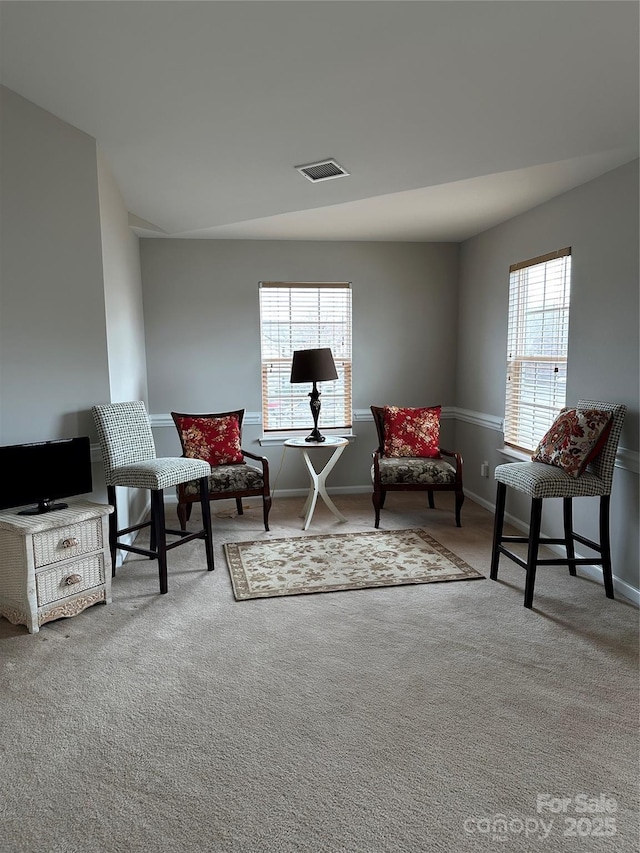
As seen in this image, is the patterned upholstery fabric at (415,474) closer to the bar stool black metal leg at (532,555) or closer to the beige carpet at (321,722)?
the beige carpet at (321,722)

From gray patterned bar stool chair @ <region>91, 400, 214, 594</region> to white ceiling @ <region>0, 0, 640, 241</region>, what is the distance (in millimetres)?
1541

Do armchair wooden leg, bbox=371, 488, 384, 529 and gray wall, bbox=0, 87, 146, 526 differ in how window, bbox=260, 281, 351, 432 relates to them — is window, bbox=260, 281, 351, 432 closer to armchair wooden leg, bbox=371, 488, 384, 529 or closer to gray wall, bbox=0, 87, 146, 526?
armchair wooden leg, bbox=371, 488, 384, 529

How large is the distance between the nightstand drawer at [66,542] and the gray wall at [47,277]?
609 mm

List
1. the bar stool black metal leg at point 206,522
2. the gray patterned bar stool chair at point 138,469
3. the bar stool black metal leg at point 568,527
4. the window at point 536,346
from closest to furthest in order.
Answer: the gray patterned bar stool chair at point 138,469 < the bar stool black metal leg at point 568,527 < the bar stool black metal leg at point 206,522 < the window at point 536,346

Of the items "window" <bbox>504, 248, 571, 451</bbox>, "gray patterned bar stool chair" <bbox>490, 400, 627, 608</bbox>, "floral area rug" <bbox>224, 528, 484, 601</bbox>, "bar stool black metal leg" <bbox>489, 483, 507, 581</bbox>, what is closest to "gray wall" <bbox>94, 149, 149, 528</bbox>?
"floral area rug" <bbox>224, 528, 484, 601</bbox>

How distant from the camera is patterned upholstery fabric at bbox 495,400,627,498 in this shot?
119 inches

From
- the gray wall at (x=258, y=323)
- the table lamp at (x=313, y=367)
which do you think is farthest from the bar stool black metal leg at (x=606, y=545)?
the gray wall at (x=258, y=323)

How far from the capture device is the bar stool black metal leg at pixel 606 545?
3.16 meters

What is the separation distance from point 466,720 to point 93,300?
2.85m

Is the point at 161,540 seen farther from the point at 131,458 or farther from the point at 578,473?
the point at 578,473

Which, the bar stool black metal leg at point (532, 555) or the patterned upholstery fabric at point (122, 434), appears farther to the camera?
the patterned upholstery fabric at point (122, 434)

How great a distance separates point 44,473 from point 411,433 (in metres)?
2.96

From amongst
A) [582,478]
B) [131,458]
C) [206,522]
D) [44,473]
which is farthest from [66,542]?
[582,478]

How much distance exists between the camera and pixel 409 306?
557 centimetres
